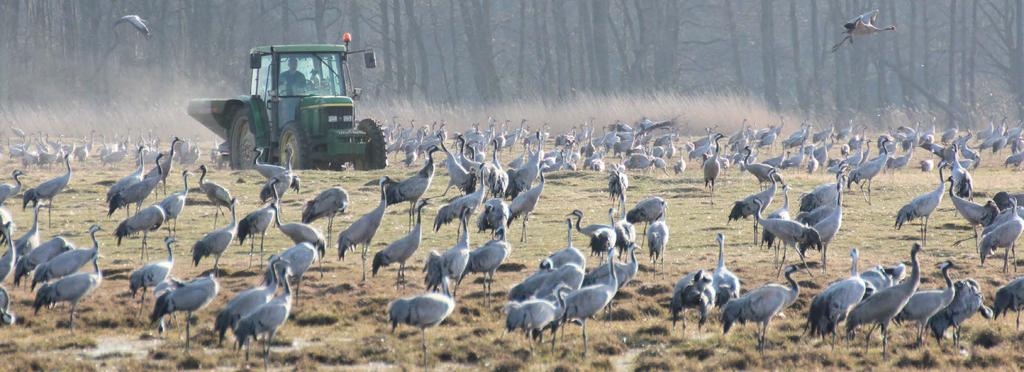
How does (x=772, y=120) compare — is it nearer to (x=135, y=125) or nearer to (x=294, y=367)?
(x=135, y=125)

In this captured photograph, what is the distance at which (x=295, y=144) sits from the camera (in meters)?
23.2

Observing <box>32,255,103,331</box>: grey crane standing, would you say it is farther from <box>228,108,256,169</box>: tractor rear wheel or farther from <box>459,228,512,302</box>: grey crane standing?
<box>228,108,256,169</box>: tractor rear wheel

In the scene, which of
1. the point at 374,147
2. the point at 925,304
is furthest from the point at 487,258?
the point at 374,147

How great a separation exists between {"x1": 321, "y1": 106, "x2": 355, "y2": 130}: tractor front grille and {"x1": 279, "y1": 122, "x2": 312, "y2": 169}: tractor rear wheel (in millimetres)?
458

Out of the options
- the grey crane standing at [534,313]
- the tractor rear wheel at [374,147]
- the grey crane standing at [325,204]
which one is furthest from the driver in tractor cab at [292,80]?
the grey crane standing at [534,313]

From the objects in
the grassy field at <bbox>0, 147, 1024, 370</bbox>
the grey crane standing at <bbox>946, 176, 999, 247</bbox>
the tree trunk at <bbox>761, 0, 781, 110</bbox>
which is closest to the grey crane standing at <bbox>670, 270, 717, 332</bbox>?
the grassy field at <bbox>0, 147, 1024, 370</bbox>

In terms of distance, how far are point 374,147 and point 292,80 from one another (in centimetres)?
183

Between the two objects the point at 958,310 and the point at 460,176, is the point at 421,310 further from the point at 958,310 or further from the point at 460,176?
the point at 460,176

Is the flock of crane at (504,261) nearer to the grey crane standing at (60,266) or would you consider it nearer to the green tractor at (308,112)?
the grey crane standing at (60,266)

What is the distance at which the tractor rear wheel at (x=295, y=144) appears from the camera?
75.4 feet

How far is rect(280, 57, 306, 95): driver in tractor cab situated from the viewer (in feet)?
78.7

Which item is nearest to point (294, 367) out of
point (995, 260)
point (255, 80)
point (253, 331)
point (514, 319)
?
point (253, 331)

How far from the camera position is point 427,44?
6788cm

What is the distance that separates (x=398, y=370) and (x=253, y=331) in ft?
3.40
